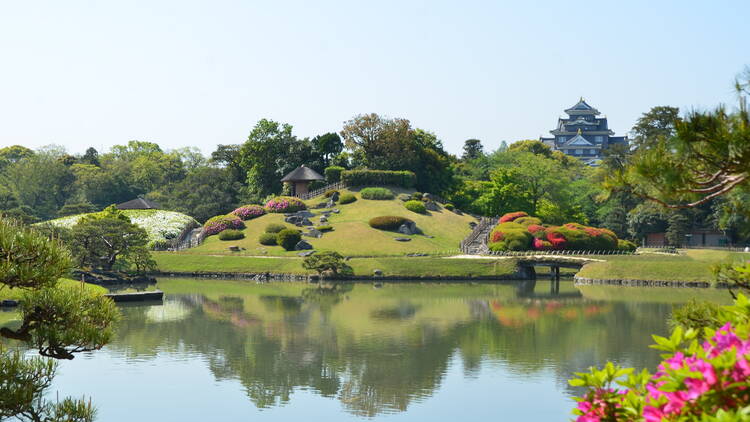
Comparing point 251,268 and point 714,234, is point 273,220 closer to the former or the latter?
point 251,268

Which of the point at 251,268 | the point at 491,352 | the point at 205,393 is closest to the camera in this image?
the point at 205,393

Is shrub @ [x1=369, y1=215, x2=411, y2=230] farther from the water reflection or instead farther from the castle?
the castle

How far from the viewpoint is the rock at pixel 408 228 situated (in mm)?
76438

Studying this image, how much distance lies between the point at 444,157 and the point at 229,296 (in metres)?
48.8

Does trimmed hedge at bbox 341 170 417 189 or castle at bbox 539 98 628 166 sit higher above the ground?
castle at bbox 539 98 628 166

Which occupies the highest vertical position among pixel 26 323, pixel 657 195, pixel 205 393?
pixel 657 195

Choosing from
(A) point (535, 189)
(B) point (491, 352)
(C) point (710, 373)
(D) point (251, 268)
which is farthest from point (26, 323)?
(A) point (535, 189)

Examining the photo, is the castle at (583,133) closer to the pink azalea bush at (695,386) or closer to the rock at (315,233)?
the rock at (315,233)

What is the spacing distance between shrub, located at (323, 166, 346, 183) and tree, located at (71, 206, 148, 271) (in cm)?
3593

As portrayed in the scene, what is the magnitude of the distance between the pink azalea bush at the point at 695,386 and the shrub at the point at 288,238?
2588 inches

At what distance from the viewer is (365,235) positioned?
74.5m

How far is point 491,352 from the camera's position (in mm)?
31297

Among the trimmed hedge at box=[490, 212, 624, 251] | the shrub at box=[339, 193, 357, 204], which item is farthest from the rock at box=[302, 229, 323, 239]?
the trimmed hedge at box=[490, 212, 624, 251]

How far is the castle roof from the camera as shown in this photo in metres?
90.6
